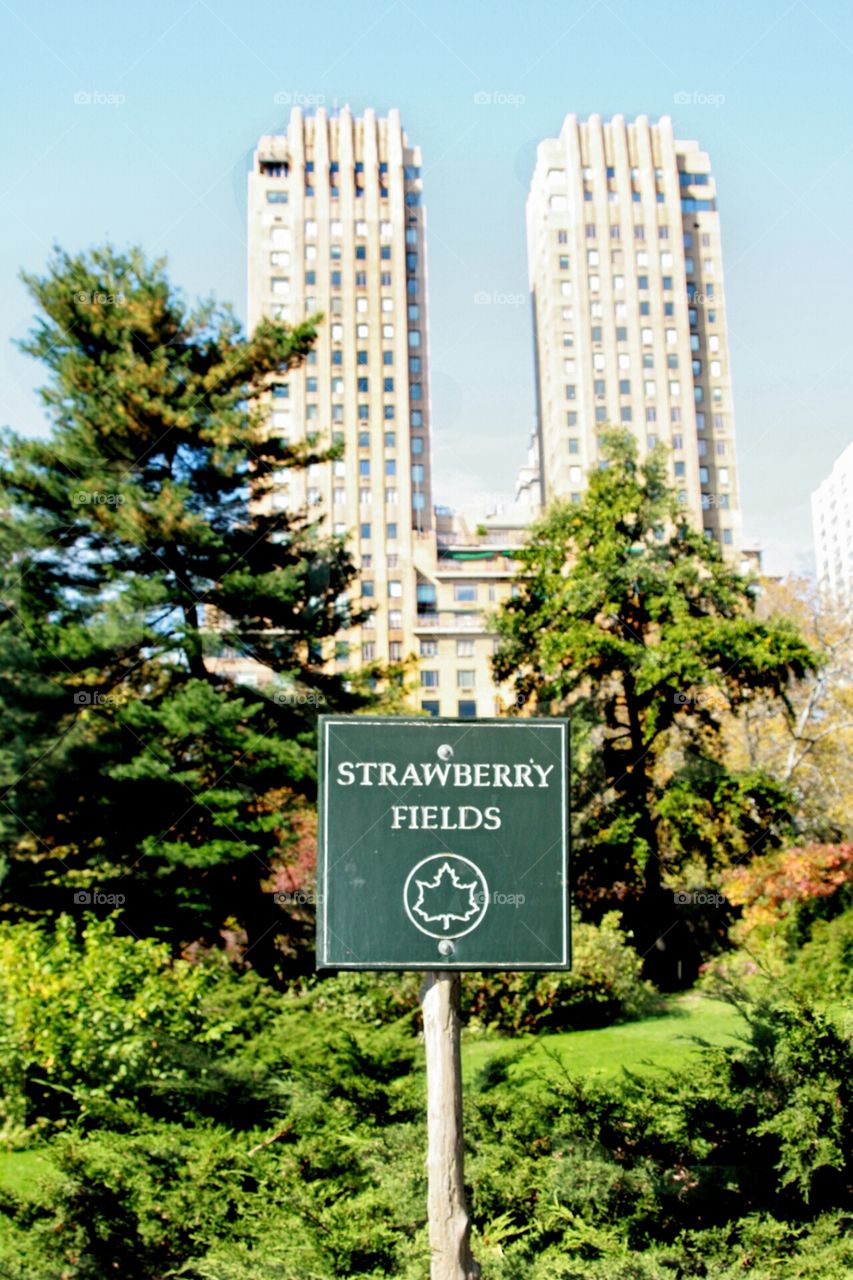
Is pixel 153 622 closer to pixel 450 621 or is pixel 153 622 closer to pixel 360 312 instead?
pixel 450 621

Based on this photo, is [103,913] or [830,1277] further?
[103,913]

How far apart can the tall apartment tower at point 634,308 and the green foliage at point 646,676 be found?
62.4 m

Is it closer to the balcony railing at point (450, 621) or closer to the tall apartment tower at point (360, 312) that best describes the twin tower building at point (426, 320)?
the tall apartment tower at point (360, 312)

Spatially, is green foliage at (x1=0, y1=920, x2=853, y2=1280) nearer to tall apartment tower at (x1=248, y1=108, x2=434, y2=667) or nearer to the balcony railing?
the balcony railing

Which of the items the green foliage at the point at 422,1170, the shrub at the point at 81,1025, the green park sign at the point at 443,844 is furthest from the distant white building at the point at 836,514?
the green park sign at the point at 443,844

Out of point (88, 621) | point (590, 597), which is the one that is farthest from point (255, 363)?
point (590, 597)

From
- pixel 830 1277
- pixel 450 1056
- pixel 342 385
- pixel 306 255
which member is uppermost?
pixel 306 255

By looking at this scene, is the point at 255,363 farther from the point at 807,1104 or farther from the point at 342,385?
the point at 342,385

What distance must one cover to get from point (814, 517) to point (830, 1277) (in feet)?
286

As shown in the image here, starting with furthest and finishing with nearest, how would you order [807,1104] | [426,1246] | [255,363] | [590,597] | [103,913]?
[590,597], [255,363], [103,913], [807,1104], [426,1246]

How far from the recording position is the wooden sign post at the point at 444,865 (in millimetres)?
5242

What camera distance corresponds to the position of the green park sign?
5250mm

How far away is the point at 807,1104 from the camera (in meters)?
6.67

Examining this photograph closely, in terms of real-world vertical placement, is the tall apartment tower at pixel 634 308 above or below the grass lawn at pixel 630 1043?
above
